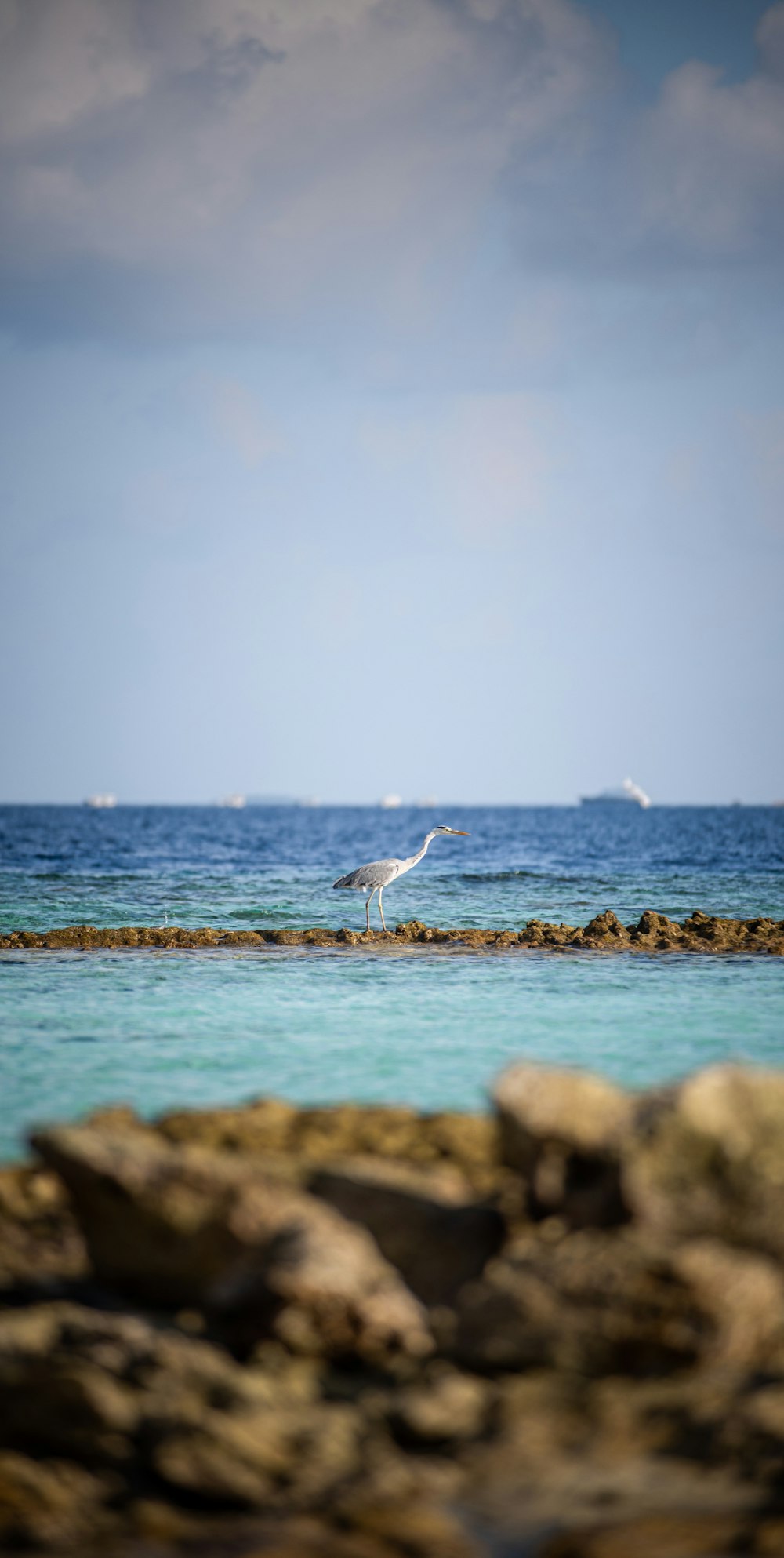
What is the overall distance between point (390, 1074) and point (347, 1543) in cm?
567

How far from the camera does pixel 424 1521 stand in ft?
11.8

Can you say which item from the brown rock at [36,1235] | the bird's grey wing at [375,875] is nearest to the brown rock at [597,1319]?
the brown rock at [36,1235]

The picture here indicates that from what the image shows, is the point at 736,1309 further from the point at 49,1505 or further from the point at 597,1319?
the point at 49,1505

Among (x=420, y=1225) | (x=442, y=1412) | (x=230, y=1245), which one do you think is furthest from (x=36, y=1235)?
(x=442, y=1412)

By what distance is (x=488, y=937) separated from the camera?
18.4 meters

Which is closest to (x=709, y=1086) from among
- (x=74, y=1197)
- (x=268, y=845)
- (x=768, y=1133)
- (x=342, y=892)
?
(x=768, y=1133)

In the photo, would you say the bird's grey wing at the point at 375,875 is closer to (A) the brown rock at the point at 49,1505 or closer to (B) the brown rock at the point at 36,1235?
(B) the brown rock at the point at 36,1235

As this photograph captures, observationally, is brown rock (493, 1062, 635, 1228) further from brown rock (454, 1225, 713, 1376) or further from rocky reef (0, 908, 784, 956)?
rocky reef (0, 908, 784, 956)

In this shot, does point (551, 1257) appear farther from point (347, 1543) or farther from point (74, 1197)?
point (74, 1197)

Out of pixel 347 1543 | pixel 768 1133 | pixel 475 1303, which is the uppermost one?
pixel 768 1133

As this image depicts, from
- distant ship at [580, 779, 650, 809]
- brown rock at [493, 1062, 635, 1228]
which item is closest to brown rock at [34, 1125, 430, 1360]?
brown rock at [493, 1062, 635, 1228]

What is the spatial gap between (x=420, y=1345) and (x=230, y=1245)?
83 centimetres

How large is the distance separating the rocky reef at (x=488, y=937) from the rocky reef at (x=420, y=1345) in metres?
12.4

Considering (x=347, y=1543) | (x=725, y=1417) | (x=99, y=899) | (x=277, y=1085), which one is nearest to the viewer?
(x=347, y=1543)
